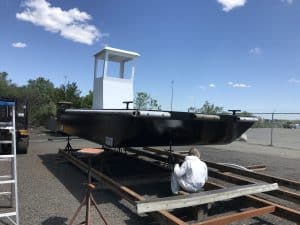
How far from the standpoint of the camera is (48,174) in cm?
841

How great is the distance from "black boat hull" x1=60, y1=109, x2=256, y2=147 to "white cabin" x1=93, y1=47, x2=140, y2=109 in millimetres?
Result: 2791

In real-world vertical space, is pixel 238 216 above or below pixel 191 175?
below

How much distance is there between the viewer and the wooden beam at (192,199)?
429 cm

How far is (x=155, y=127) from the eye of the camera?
637cm

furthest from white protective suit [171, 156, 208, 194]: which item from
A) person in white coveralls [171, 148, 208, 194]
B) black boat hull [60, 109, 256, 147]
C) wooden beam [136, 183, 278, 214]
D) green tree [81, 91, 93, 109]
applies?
green tree [81, 91, 93, 109]

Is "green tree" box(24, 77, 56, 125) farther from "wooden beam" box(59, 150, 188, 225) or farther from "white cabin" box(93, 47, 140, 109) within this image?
"wooden beam" box(59, 150, 188, 225)

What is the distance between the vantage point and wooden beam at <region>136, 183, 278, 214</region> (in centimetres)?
429

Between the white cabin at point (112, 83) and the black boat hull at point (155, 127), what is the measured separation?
2791mm

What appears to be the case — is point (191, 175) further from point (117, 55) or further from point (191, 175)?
point (117, 55)

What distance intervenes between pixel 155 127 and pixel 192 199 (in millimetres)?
1995

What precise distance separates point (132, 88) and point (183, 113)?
6167 mm

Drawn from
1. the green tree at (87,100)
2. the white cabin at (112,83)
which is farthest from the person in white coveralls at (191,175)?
the green tree at (87,100)

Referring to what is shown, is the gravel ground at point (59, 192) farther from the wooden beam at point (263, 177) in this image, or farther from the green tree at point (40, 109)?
the green tree at point (40, 109)

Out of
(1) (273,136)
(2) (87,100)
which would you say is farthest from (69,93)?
(1) (273,136)
